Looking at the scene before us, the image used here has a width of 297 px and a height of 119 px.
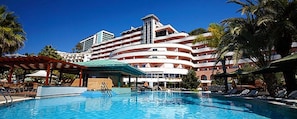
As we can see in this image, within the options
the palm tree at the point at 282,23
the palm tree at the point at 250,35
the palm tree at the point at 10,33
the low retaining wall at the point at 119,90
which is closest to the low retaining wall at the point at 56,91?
the low retaining wall at the point at 119,90

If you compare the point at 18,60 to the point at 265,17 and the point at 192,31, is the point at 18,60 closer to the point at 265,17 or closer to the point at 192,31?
the point at 265,17

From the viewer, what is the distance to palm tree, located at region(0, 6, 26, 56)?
58.1 feet

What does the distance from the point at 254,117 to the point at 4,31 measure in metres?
20.5

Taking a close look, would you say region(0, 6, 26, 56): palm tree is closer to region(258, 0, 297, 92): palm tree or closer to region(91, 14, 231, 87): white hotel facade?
region(258, 0, 297, 92): palm tree

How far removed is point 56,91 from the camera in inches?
708

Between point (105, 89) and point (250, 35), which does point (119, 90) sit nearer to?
point (105, 89)

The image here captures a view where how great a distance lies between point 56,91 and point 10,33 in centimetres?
697

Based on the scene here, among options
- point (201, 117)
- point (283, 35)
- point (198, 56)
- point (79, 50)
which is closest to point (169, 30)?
point (198, 56)

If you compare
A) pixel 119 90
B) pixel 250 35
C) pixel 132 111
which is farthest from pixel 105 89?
pixel 250 35

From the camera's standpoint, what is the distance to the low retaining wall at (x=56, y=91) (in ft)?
52.3

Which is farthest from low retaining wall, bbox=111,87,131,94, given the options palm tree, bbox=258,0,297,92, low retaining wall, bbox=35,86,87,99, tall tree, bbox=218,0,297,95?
palm tree, bbox=258,0,297,92

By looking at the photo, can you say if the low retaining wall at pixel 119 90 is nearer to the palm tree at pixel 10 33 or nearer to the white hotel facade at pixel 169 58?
the palm tree at pixel 10 33

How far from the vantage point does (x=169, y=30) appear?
7725 cm

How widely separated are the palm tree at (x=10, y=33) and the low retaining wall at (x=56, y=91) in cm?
582
